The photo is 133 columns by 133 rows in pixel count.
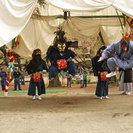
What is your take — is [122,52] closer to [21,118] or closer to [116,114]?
[116,114]

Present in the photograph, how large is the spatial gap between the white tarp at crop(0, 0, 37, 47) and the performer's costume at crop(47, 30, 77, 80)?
1906mm

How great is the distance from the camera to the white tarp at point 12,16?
223 inches

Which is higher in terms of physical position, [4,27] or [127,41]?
[4,27]

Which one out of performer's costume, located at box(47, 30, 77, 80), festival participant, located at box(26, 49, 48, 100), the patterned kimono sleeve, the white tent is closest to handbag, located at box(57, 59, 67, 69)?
performer's costume, located at box(47, 30, 77, 80)

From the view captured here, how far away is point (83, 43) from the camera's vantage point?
20.5m

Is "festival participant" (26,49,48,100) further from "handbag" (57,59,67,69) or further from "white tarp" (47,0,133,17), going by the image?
"white tarp" (47,0,133,17)

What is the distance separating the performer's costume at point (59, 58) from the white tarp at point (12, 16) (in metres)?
1.91

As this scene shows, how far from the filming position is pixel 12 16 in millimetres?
5742

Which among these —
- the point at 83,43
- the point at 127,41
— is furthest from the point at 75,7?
the point at 83,43

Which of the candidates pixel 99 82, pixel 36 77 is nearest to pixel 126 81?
pixel 99 82

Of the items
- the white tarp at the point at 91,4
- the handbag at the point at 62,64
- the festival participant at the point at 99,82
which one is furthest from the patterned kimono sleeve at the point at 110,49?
the festival participant at the point at 99,82

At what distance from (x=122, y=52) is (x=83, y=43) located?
14770 mm

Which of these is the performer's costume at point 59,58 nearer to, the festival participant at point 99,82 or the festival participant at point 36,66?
the festival participant at point 36,66

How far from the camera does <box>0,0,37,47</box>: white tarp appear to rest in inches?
223
